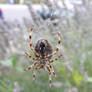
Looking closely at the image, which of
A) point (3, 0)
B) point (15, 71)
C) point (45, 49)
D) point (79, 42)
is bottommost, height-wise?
point (45, 49)

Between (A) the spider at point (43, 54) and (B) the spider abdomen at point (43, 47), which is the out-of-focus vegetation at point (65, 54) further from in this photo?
(B) the spider abdomen at point (43, 47)

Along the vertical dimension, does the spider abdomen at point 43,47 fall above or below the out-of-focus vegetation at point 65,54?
below

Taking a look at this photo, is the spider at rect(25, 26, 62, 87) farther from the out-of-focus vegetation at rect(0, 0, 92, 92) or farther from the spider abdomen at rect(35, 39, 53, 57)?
the out-of-focus vegetation at rect(0, 0, 92, 92)

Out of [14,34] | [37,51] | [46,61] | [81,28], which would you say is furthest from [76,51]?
[37,51]

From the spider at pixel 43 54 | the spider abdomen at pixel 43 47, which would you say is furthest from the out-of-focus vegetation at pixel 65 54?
the spider abdomen at pixel 43 47

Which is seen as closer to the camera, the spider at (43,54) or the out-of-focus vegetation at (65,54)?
the spider at (43,54)

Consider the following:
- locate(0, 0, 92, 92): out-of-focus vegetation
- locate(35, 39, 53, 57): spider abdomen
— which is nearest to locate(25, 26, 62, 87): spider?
locate(35, 39, 53, 57): spider abdomen

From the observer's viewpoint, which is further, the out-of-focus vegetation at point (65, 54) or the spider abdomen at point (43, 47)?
the out-of-focus vegetation at point (65, 54)

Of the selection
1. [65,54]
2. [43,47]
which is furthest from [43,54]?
[65,54]

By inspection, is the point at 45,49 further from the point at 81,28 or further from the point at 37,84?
the point at 81,28

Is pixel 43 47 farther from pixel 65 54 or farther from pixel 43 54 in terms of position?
pixel 65 54

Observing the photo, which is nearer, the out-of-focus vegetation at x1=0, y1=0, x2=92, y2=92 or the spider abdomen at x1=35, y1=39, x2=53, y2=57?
the spider abdomen at x1=35, y1=39, x2=53, y2=57
